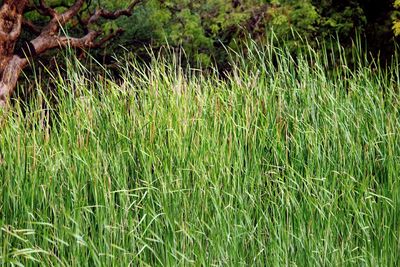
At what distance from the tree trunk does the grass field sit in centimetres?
259

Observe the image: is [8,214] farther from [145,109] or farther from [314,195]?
[314,195]

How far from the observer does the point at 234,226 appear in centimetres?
388

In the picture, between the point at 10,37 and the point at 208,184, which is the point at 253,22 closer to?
the point at 10,37

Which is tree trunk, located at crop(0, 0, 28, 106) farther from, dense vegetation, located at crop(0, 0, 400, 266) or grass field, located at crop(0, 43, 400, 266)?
grass field, located at crop(0, 43, 400, 266)

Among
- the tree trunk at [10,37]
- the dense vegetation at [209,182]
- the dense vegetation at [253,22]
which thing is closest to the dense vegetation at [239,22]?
the dense vegetation at [253,22]

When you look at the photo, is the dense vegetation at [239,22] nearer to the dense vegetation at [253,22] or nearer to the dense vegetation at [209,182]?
the dense vegetation at [253,22]

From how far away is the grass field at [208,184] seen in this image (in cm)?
369

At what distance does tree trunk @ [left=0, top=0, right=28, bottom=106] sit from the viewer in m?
7.46

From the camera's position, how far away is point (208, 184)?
164 inches

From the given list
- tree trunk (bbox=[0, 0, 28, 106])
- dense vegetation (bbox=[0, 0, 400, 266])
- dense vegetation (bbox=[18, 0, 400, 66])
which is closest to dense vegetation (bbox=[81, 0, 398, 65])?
dense vegetation (bbox=[18, 0, 400, 66])

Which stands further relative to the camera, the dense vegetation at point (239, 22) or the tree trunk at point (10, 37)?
the dense vegetation at point (239, 22)

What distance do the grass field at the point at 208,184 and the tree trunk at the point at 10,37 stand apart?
2.59 m

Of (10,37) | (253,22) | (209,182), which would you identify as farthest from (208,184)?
(253,22)

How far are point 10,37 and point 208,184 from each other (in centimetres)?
397
